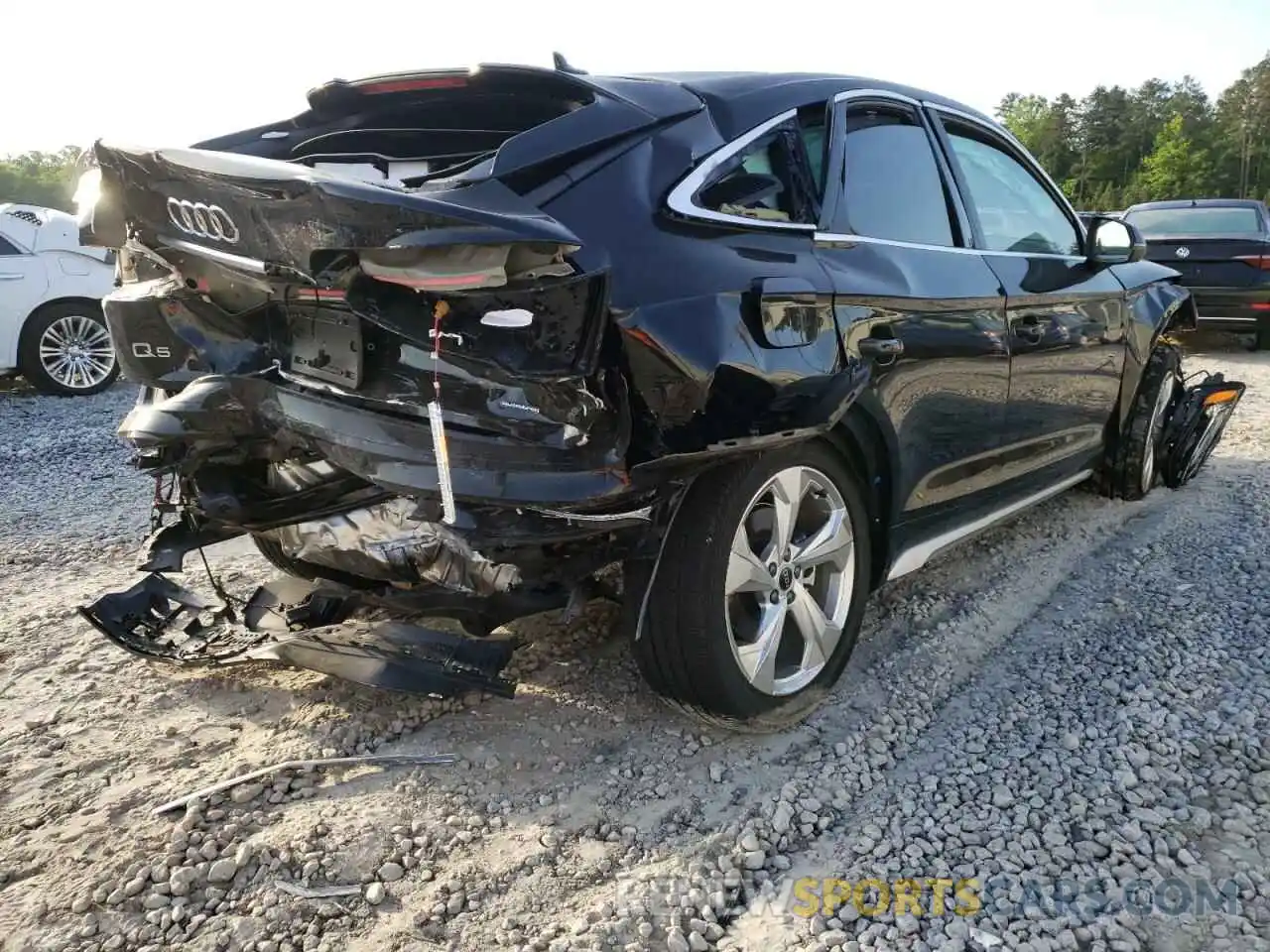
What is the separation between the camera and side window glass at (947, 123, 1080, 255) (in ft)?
11.5

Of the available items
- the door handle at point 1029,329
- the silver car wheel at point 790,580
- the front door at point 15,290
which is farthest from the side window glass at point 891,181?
the front door at point 15,290

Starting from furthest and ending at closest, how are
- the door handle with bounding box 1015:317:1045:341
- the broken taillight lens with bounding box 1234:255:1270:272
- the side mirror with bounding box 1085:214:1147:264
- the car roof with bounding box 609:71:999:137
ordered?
1. the broken taillight lens with bounding box 1234:255:1270:272
2. the side mirror with bounding box 1085:214:1147:264
3. the door handle with bounding box 1015:317:1045:341
4. the car roof with bounding box 609:71:999:137

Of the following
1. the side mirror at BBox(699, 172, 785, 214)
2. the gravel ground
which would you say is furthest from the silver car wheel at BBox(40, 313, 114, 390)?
the side mirror at BBox(699, 172, 785, 214)

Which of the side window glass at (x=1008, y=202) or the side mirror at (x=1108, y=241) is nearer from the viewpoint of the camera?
the side window glass at (x=1008, y=202)

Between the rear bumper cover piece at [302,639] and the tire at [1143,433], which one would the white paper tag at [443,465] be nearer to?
the rear bumper cover piece at [302,639]

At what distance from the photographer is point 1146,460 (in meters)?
4.87

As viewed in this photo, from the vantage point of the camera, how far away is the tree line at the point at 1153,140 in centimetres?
6203

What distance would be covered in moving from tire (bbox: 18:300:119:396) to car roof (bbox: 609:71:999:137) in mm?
7406

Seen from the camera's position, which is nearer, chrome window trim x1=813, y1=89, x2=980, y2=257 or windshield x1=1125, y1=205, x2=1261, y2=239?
chrome window trim x1=813, y1=89, x2=980, y2=257

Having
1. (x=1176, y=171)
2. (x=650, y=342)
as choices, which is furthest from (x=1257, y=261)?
(x=1176, y=171)

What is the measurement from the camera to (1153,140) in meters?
75.4

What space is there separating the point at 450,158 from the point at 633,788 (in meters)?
1.77

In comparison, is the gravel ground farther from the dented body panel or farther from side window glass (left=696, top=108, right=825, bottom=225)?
side window glass (left=696, top=108, right=825, bottom=225)

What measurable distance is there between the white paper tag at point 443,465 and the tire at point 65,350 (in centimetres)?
749
